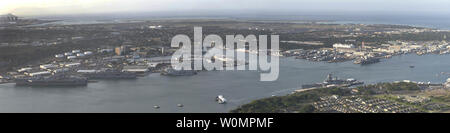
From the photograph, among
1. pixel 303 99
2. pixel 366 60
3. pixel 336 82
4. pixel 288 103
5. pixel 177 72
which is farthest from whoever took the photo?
pixel 366 60

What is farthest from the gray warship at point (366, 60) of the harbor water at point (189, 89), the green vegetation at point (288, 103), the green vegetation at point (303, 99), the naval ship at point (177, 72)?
the naval ship at point (177, 72)

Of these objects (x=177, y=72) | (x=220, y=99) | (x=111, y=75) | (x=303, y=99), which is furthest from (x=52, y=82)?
(x=303, y=99)

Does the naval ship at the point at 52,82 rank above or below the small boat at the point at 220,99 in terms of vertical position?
above

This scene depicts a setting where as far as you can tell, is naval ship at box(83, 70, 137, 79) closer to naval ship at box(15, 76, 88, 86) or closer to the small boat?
naval ship at box(15, 76, 88, 86)

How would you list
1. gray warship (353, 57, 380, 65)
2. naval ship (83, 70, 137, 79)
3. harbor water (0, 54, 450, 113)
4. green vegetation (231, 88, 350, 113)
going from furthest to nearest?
1. gray warship (353, 57, 380, 65)
2. naval ship (83, 70, 137, 79)
3. harbor water (0, 54, 450, 113)
4. green vegetation (231, 88, 350, 113)

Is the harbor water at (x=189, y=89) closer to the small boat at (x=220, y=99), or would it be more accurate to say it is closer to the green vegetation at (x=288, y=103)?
the small boat at (x=220, y=99)

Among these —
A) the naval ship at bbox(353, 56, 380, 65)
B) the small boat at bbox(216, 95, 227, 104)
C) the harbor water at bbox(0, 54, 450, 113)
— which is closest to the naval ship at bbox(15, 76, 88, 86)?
the harbor water at bbox(0, 54, 450, 113)

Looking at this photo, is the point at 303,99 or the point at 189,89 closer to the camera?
the point at 303,99

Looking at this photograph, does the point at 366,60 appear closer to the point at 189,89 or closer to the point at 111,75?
the point at 189,89
